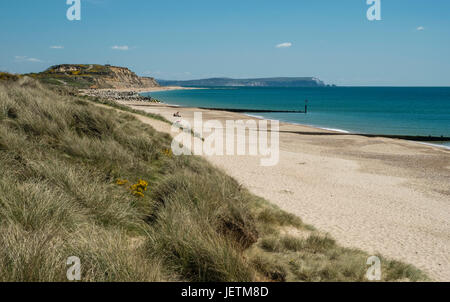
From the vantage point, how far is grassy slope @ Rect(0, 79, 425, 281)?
141 inches

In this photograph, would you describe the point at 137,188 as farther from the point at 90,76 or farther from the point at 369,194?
the point at 90,76

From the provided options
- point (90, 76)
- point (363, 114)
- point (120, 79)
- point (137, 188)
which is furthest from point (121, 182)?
point (120, 79)

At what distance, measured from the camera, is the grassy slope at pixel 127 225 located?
11.8ft

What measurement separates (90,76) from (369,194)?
105m

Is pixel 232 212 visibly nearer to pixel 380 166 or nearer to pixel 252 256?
pixel 252 256

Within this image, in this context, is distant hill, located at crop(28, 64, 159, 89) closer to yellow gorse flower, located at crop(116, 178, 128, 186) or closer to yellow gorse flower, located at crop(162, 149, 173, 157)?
yellow gorse flower, located at crop(162, 149, 173, 157)

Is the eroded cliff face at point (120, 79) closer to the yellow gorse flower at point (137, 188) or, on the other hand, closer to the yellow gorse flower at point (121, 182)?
the yellow gorse flower at point (121, 182)

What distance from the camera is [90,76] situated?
103000 millimetres

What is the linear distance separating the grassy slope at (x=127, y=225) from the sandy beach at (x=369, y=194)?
1.54 meters

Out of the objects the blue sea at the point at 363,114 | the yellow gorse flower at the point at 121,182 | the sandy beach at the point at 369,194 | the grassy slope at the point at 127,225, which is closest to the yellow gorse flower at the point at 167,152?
the grassy slope at the point at 127,225

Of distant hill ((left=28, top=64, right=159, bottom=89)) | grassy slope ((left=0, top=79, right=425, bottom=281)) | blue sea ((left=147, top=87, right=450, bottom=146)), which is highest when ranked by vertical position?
distant hill ((left=28, top=64, right=159, bottom=89))

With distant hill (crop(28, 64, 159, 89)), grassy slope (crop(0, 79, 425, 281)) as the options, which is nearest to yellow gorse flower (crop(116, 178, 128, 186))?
grassy slope (crop(0, 79, 425, 281))

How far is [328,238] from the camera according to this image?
7.27 meters

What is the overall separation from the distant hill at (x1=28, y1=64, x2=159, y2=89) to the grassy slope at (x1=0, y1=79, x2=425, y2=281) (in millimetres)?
78615
